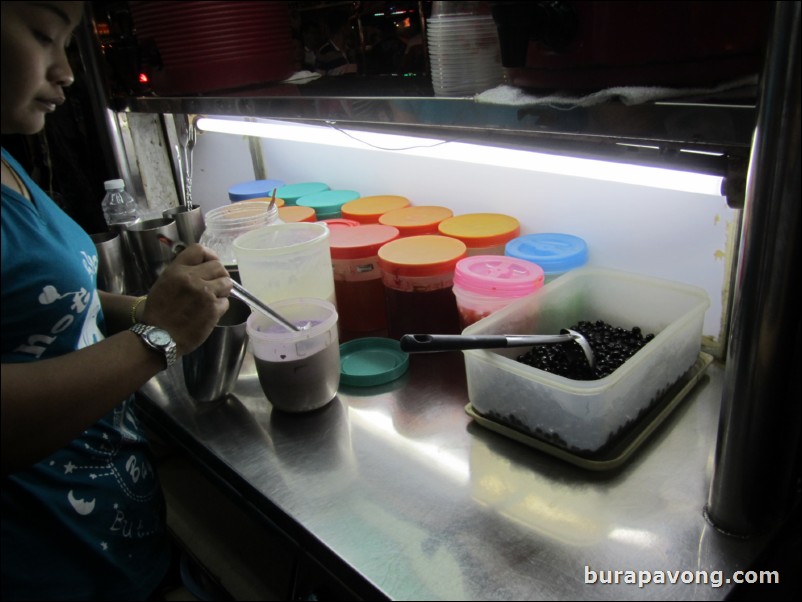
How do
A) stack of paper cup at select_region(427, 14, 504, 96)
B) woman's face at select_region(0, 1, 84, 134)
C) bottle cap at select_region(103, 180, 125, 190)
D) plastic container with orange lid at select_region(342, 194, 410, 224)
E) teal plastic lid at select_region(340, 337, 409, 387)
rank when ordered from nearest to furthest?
woman's face at select_region(0, 1, 84, 134) → stack of paper cup at select_region(427, 14, 504, 96) → teal plastic lid at select_region(340, 337, 409, 387) → plastic container with orange lid at select_region(342, 194, 410, 224) → bottle cap at select_region(103, 180, 125, 190)

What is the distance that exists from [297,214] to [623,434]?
3.92ft

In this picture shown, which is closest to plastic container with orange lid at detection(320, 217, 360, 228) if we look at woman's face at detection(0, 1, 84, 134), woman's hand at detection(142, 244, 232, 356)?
woman's hand at detection(142, 244, 232, 356)

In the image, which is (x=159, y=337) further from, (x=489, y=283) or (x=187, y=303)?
(x=489, y=283)

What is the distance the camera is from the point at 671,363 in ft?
3.66

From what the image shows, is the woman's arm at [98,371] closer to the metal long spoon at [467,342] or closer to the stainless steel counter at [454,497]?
the stainless steel counter at [454,497]

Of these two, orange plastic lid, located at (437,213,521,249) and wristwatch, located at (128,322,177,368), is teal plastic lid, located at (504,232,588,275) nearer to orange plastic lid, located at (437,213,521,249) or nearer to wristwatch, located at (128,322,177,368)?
orange plastic lid, located at (437,213,521,249)

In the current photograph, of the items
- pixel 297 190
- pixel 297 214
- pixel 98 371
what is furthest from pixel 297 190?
pixel 98 371

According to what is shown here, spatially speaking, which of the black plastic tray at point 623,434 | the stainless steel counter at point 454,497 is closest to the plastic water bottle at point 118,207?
the stainless steel counter at point 454,497

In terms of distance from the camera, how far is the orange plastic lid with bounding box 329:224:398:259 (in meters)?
1.52

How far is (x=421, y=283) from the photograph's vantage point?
1383mm

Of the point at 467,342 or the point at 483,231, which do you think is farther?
the point at 483,231

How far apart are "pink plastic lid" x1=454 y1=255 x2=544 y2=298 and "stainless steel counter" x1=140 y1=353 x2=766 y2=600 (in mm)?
239

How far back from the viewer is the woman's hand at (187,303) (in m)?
1.08

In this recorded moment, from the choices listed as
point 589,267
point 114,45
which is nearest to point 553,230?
point 589,267
